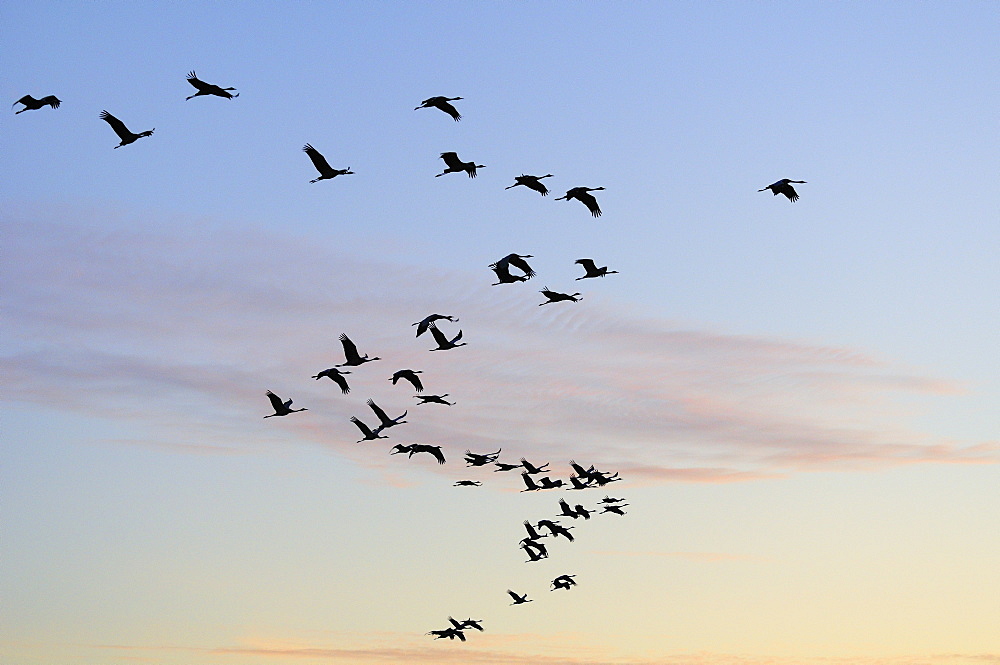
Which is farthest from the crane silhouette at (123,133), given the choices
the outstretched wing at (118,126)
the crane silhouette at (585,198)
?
the crane silhouette at (585,198)

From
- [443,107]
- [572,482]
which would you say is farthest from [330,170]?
[572,482]

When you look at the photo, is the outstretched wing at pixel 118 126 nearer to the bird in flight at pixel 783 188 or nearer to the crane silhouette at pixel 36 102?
the crane silhouette at pixel 36 102

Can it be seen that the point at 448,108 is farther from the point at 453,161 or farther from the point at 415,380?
the point at 415,380

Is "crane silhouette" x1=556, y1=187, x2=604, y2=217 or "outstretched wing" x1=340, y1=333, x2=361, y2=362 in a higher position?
"crane silhouette" x1=556, y1=187, x2=604, y2=217

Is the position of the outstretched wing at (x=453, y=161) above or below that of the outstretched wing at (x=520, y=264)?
above

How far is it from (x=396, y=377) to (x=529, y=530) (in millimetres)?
24157

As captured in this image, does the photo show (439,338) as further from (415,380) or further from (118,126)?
(118,126)

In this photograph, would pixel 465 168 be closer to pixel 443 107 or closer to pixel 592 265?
pixel 443 107

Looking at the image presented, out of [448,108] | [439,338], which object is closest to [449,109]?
[448,108]

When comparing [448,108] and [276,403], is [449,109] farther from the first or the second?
[276,403]

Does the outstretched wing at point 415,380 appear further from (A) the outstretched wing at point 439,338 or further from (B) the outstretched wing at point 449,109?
(B) the outstretched wing at point 449,109

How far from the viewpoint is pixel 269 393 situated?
243 feet

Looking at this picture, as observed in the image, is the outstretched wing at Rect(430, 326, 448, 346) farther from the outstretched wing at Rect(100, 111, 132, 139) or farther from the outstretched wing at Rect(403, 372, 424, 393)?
the outstretched wing at Rect(100, 111, 132, 139)

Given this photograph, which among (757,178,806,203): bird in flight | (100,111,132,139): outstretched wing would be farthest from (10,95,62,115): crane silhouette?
(757,178,806,203): bird in flight
